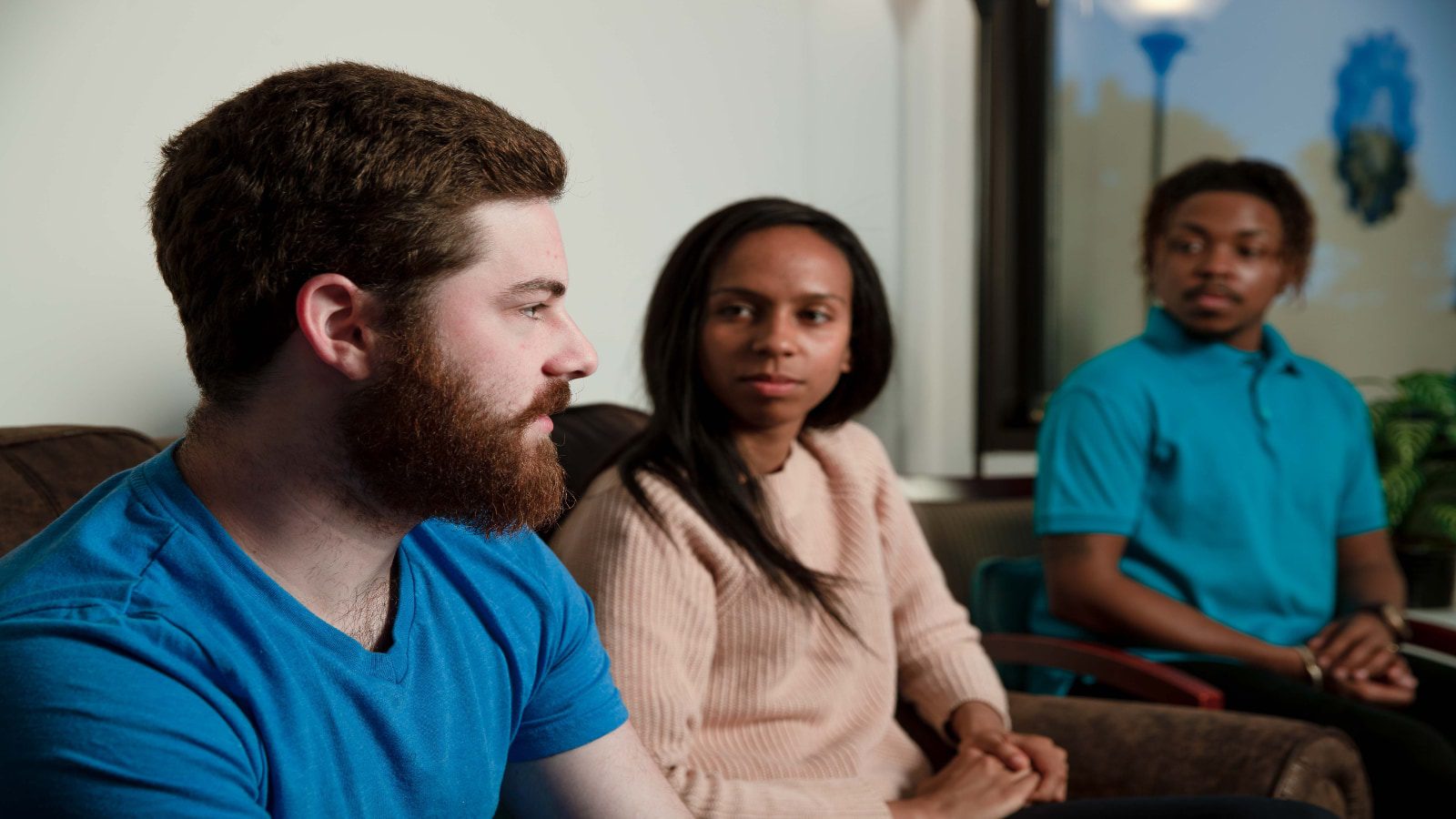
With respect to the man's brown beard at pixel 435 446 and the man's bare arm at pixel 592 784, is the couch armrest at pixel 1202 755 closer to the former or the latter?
the man's bare arm at pixel 592 784

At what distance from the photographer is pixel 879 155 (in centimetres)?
302

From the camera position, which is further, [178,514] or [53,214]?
[53,214]

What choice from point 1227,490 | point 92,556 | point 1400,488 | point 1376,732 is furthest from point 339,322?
point 1400,488

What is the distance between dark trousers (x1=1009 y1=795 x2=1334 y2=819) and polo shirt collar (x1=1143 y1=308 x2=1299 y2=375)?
1.07 meters

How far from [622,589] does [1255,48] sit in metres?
2.64

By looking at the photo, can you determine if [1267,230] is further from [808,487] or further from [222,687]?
[222,687]

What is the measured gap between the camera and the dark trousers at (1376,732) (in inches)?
71.5

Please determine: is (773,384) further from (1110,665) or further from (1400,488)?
(1400,488)

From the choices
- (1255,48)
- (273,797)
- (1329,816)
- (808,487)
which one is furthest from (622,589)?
(1255,48)

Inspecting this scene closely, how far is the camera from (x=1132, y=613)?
2.07 m

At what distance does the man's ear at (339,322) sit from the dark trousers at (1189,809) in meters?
0.97

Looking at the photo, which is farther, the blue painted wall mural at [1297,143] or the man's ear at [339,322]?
the blue painted wall mural at [1297,143]

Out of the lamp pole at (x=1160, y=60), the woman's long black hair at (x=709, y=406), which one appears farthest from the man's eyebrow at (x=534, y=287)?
the lamp pole at (x=1160, y=60)

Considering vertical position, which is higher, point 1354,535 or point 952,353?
point 952,353
